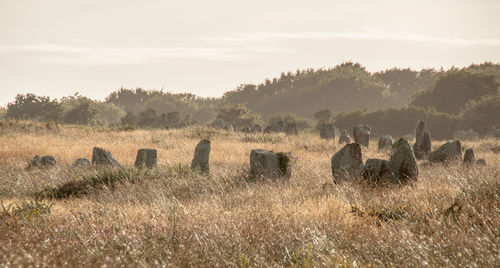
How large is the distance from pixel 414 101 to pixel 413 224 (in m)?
40.3

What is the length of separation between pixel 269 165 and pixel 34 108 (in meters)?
43.8

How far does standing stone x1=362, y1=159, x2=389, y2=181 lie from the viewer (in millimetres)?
9266

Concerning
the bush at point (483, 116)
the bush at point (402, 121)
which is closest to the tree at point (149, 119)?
the bush at point (402, 121)

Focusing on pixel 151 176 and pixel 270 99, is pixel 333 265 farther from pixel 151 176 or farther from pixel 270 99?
pixel 270 99

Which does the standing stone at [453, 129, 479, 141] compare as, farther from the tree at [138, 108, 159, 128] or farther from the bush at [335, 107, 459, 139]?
the tree at [138, 108, 159, 128]

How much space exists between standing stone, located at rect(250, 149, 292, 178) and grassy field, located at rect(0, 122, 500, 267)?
403 millimetres

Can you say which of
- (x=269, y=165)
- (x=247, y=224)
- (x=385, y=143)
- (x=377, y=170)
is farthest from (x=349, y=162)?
(x=385, y=143)

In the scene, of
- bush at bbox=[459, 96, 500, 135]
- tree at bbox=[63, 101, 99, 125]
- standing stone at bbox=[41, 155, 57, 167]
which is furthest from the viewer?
tree at bbox=[63, 101, 99, 125]

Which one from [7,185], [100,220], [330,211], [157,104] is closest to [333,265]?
[330,211]

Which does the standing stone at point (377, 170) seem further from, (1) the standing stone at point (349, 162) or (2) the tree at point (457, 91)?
(2) the tree at point (457, 91)

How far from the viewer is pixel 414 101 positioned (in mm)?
42656

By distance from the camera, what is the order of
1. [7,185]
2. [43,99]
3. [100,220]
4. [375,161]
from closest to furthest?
[100,220] → [375,161] → [7,185] → [43,99]

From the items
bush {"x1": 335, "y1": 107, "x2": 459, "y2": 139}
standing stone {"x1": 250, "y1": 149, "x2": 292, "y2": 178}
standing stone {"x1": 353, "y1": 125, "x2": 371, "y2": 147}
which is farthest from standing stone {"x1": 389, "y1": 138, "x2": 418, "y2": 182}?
bush {"x1": 335, "y1": 107, "x2": 459, "y2": 139}

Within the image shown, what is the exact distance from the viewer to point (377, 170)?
934 cm
